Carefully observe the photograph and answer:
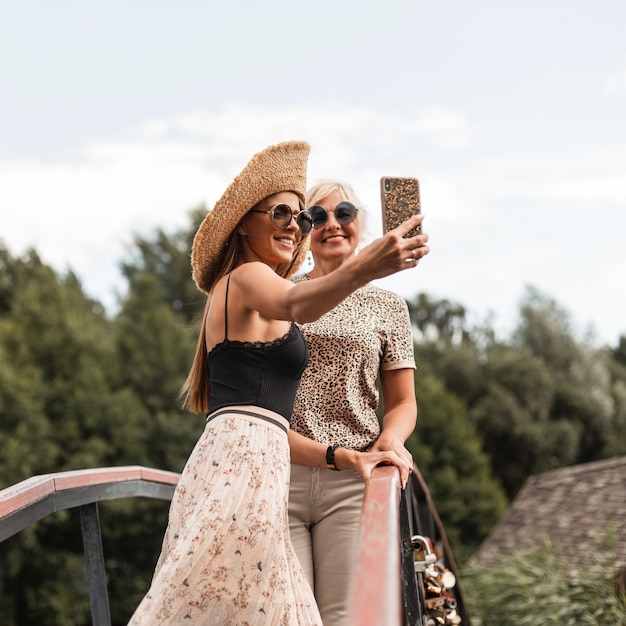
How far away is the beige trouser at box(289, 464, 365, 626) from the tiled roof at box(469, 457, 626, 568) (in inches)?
400

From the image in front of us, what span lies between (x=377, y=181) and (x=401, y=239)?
48cm

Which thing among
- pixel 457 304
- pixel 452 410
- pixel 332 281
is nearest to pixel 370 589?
pixel 332 281

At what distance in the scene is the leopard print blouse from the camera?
259cm

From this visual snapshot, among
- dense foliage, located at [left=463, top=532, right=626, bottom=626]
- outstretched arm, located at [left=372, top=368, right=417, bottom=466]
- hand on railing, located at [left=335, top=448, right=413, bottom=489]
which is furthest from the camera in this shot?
dense foliage, located at [left=463, top=532, right=626, bottom=626]

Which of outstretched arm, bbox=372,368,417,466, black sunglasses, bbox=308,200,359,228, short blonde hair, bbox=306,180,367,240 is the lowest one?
outstretched arm, bbox=372,368,417,466

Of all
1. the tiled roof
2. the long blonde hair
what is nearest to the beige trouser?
the long blonde hair

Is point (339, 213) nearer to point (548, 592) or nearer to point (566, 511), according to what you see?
point (548, 592)

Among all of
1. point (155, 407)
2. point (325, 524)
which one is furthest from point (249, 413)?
point (155, 407)

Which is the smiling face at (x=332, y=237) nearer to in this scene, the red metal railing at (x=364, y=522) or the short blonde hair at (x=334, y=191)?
the short blonde hair at (x=334, y=191)

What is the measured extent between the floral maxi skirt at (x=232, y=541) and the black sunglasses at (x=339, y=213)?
3.15ft

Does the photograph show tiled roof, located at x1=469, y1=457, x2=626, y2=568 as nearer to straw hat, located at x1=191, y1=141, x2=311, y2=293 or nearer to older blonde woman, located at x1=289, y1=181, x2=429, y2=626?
older blonde woman, located at x1=289, y1=181, x2=429, y2=626

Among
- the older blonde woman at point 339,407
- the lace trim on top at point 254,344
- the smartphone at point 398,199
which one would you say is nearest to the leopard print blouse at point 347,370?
the older blonde woman at point 339,407

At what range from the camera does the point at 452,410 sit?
94.6 ft

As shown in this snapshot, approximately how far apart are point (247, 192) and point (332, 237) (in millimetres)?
711
